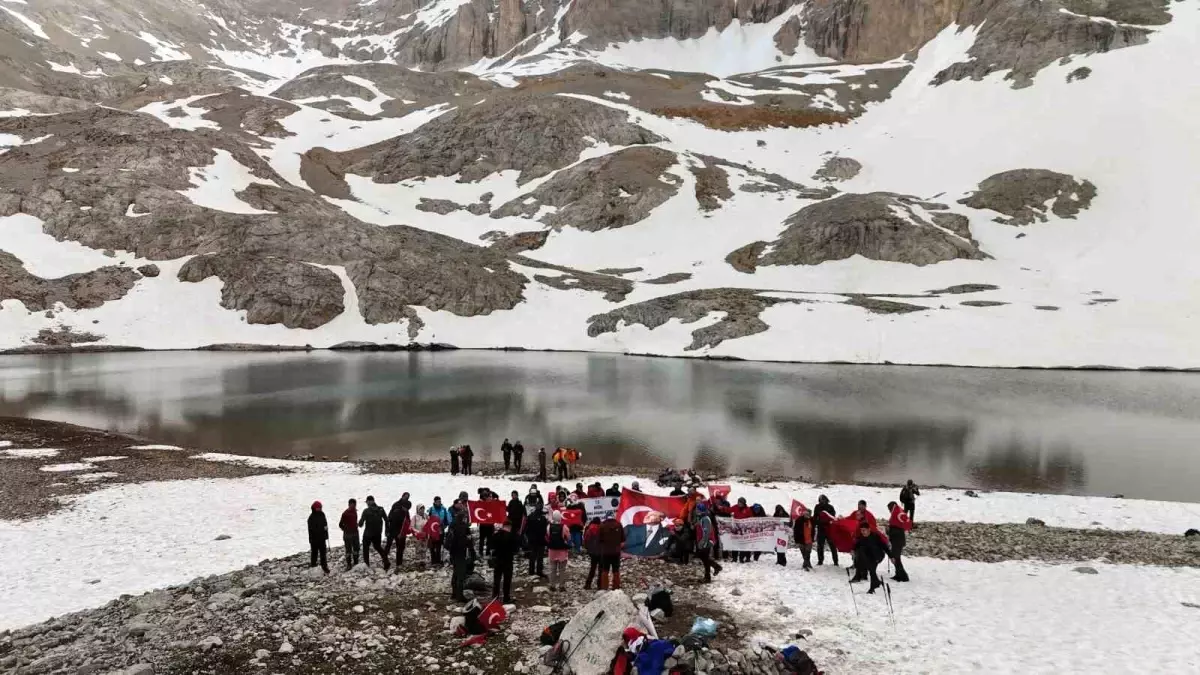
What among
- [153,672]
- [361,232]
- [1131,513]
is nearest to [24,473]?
[153,672]

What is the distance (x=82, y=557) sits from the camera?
17.0 m

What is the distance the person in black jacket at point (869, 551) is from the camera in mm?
14234

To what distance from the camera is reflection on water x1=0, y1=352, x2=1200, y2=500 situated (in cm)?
3262

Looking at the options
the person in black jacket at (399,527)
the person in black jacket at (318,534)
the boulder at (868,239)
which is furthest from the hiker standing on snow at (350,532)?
the boulder at (868,239)

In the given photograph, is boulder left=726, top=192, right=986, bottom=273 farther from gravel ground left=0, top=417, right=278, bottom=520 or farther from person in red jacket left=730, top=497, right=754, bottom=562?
person in red jacket left=730, top=497, right=754, bottom=562

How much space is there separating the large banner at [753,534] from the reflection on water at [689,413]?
14.0 meters

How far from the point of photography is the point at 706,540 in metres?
15.2

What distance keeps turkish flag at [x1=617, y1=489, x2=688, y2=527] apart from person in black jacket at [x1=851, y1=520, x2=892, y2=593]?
14.2 feet

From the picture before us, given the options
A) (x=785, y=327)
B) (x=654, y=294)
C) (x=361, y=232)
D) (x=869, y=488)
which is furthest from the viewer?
(x=361, y=232)

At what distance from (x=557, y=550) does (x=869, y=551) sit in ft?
22.0

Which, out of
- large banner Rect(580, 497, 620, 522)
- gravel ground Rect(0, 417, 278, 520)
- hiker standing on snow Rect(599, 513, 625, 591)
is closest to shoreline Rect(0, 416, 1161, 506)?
gravel ground Rect(0, 417, 278, 520)

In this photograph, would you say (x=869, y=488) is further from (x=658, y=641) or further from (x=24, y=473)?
(x=24, y=473)

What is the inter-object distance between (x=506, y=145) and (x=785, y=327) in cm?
7803

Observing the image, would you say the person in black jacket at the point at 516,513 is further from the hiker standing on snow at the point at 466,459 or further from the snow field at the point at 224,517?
the hiker standing on snow at the point at 466,459
